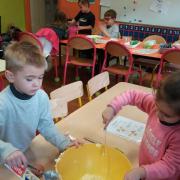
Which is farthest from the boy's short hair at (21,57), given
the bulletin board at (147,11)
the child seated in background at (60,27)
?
the bulletin board at (147,11)

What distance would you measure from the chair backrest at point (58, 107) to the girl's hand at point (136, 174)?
0.73 meters

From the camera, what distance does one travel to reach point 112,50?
3.34 metres

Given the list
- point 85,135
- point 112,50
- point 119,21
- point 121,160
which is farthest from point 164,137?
point 119,21

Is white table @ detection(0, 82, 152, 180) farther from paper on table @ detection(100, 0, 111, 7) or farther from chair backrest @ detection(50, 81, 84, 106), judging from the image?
paper on table @ detection(100, 0, 111, 7)

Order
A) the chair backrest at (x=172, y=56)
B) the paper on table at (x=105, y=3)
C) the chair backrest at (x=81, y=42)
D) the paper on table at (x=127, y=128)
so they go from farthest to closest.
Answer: the paper on table at (x=105, y=3) → the chair backrest at (x=81, y=42) → the chair backrest at (x=172, y=56) → the paper on table at (x=127, y=128)

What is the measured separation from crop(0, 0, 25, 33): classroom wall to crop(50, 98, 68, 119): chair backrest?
4476 mm

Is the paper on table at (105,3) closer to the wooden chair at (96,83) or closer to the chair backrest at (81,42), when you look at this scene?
the chair backrest at (81,42)

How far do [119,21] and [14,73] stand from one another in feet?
14.7

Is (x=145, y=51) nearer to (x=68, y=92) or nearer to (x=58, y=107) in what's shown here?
(x=68, y=92)

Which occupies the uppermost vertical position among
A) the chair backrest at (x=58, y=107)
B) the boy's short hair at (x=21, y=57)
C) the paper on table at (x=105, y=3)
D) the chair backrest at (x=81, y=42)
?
the paper on table at (x=105, y=3)

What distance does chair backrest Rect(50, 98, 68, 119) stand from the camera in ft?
4.71

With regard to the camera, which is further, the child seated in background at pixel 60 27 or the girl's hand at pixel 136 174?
the child seated in background at pixel 60 27

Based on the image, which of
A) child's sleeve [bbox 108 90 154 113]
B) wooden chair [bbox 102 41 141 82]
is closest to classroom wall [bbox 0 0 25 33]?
wooden chair [bbox 102 41 141 82]

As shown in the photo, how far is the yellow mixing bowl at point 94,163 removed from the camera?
944mm
